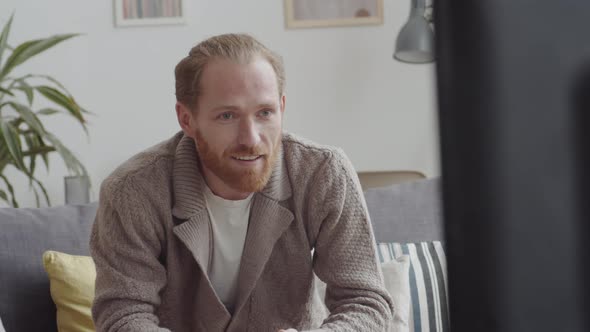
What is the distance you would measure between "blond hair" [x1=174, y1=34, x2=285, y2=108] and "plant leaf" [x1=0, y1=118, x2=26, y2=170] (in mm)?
1114

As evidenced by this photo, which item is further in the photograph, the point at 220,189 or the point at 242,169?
the point at 220,189

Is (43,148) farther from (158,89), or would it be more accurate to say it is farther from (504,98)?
(504,98)

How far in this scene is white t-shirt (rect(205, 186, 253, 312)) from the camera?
163cm

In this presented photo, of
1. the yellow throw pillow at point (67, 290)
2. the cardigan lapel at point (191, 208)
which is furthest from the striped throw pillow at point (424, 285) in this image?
the yellow throw pillow at point (67, 290)

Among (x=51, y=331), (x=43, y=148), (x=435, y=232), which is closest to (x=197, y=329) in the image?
(x=51, y=331)

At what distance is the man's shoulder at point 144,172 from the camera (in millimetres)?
1557

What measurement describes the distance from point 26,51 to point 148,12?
67cm

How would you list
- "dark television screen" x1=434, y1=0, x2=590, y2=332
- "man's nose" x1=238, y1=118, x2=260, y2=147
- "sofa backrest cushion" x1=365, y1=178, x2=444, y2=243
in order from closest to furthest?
"dark television screen" x1=434, y1=0, x2=590, y2=332, "man's nose" x1=238, y1=118, x2=260, y2=147, "sofa backrest cushion" x1=365, y1=178, x2=444, y2=243

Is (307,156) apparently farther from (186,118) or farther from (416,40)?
(416,40)

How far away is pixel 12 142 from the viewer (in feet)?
8.26

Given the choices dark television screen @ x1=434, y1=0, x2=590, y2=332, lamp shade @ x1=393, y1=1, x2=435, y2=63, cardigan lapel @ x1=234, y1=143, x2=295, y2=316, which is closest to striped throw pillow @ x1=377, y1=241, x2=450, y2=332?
cardigan lapel @ x1=234, y1=143, x2=295, y2=316

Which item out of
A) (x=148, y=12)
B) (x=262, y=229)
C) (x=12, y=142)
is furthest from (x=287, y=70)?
(x=262, y=229)

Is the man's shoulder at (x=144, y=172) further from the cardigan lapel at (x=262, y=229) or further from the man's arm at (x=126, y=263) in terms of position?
the cardigan lapel at (x=262, y=229)

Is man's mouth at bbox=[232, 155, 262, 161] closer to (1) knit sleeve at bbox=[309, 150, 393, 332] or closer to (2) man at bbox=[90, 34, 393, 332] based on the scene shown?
(2) man at bbox=[90, 34, 393, 332]
